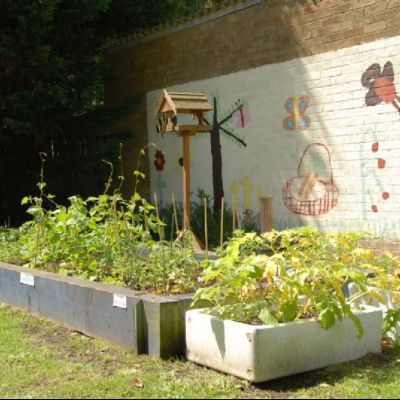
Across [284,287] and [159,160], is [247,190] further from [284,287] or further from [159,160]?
[284,287]

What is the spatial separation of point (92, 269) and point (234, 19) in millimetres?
6197

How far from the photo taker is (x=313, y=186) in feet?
31.5

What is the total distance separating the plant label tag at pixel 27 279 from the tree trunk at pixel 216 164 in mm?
5205

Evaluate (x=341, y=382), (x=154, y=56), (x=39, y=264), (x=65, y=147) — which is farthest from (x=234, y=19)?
(x=341, y=382)

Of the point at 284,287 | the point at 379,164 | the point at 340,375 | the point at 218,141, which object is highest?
the point at 218,141

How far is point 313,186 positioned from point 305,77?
1621mm

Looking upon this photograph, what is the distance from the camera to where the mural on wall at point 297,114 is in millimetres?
9664

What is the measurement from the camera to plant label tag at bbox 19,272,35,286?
6.39m

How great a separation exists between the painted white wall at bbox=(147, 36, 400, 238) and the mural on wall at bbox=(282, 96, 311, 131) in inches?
2.9

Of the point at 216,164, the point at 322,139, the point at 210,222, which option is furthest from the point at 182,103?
the point at 216,164

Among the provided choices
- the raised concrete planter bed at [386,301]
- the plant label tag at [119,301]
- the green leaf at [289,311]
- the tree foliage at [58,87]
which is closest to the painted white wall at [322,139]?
the tree foliage at [58,87]

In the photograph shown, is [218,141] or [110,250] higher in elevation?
[218,141]

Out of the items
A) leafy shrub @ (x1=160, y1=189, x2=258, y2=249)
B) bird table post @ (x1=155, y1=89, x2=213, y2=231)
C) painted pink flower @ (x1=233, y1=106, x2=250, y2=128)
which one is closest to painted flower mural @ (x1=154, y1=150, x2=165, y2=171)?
leafy shrub @ (x1=160, y1=189, x2=258, y2=249)

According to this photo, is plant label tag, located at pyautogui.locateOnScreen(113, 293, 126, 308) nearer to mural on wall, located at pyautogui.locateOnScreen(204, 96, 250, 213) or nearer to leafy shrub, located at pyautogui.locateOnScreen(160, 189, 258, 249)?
leafy shrub, located at pyautogui.locateOnScreen(160, 189, 258, 249)
